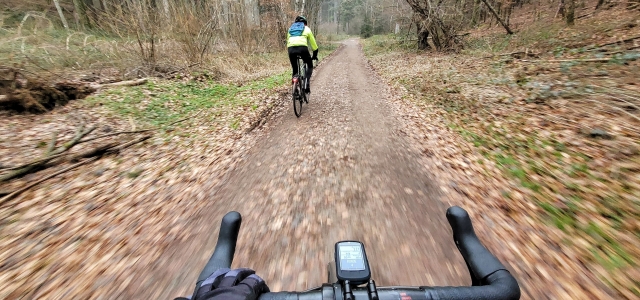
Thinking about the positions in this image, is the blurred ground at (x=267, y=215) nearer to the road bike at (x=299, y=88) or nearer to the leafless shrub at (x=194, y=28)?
the road bike at (x=299, y=88)

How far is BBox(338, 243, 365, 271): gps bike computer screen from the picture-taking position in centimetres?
111

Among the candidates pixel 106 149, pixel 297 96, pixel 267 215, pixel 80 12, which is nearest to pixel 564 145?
pixel 267 215

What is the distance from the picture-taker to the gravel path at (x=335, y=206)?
253 centimetres

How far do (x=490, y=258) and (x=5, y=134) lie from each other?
332 inches

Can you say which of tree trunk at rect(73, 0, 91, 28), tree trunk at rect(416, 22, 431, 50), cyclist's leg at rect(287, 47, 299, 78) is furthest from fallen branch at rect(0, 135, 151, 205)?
tree trunk at rect(416, 22, 431, 50)

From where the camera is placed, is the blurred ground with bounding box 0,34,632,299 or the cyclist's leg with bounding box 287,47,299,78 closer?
the blurred ground with bounding box 0,34,632,299

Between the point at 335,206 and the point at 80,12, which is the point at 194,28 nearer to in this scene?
the point at 80,12

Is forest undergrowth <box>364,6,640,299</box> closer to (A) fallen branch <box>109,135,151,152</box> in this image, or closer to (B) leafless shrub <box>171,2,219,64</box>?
(A) fallen branch <box>109,135,151,152</box>

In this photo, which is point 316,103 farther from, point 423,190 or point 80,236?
point 80,236

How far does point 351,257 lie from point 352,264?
0.16 ft

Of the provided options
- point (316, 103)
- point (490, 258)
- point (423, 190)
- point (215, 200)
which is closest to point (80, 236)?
point (215, 200)

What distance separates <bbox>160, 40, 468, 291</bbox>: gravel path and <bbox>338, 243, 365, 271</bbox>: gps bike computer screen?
136 cm

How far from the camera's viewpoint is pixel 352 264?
1.12m

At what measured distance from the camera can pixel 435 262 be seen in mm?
2525
